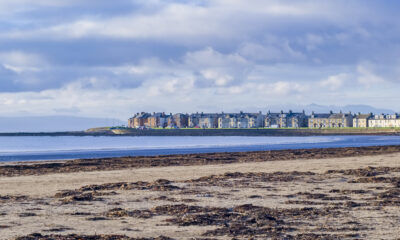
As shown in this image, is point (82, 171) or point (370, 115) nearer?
point (82, 171)

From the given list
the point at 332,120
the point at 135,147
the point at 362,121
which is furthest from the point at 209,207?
the point at 332,120

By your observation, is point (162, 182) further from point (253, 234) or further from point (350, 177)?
point (253, 234)

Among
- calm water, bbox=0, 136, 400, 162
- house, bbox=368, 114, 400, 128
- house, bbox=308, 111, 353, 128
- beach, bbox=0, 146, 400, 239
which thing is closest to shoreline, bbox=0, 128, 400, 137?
house, bbox=368, 114, 400, 128

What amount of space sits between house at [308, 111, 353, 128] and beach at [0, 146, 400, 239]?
170 metres

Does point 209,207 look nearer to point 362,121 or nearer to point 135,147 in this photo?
point 135,147

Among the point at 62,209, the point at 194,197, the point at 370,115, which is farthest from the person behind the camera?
the point at 370,115

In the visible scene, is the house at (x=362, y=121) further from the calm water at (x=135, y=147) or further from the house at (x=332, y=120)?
the calm water at (x=135, y=147)

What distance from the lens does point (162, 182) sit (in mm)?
19844

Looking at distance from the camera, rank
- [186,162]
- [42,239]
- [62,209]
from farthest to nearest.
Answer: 1. [186,162]
2. [62,209]
3. [42,239]

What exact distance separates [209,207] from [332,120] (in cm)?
18225

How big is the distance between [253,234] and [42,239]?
13.0 feet

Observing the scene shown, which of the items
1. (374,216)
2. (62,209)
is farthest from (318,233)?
(62,209)

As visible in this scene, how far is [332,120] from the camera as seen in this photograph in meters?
190

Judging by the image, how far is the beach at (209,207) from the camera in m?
10.9
